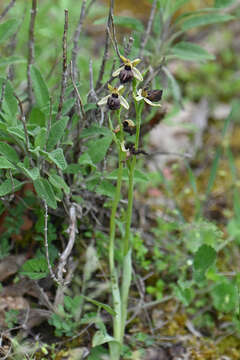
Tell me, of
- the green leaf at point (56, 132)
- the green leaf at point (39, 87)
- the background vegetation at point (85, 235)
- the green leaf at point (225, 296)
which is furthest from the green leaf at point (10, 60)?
the green leaf at point (225, 296)

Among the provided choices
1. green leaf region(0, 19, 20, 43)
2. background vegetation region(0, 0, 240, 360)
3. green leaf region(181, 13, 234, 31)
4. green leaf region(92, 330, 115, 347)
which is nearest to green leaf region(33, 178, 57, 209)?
background vegetation region(0, 0, 240, 360)

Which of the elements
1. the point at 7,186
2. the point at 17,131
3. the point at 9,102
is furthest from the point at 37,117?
the point at 7,186

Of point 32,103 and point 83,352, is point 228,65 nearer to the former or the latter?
point 32,103

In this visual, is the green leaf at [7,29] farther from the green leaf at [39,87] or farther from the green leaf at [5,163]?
the green leaf at [5,163]

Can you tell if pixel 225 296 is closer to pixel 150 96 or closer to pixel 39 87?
pixel 150 96

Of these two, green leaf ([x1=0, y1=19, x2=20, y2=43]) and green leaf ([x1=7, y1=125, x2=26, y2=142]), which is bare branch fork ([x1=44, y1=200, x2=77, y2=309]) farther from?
green leaf ([x1=0, y1=19, x2=20, y2=43])

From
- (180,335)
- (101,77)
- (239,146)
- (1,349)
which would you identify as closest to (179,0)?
(101,77)

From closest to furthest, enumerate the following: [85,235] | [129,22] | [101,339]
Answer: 1. [101,339]
2. [85,235]
3. [129,22]
